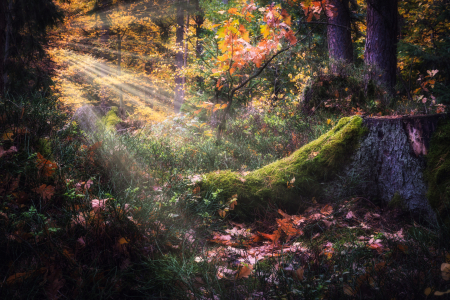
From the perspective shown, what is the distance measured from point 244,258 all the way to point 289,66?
23.0 feet

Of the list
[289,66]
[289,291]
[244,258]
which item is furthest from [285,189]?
[289,66]

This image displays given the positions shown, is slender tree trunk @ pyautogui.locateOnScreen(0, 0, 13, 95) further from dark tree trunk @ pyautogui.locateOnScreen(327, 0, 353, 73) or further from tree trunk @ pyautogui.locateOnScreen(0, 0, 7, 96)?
dark tree trunk @ pyautogui.locateOnScreen(327, 0, 353, 73)

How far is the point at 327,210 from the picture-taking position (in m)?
2.78

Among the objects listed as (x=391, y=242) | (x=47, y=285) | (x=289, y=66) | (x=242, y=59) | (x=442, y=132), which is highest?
(x=289, y=66)

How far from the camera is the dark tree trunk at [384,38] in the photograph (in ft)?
19.9

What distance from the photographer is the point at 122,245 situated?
1820 millimetres

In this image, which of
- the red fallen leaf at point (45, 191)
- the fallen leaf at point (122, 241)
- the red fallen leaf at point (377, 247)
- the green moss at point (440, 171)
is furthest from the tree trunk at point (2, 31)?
the green moss at point (440, 171)

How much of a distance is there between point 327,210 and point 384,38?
577 cm

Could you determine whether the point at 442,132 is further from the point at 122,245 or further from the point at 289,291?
the point at 122,245

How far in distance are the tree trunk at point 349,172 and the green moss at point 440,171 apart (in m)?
0.07

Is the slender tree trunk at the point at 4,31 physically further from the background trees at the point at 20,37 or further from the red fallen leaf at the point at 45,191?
the red fallen leaf at the point at 45,191

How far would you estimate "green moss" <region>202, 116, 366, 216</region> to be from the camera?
122 inches

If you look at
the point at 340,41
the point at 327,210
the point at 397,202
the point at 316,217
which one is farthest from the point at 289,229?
the point at 340,41

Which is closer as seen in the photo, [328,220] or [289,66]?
[328,220]
